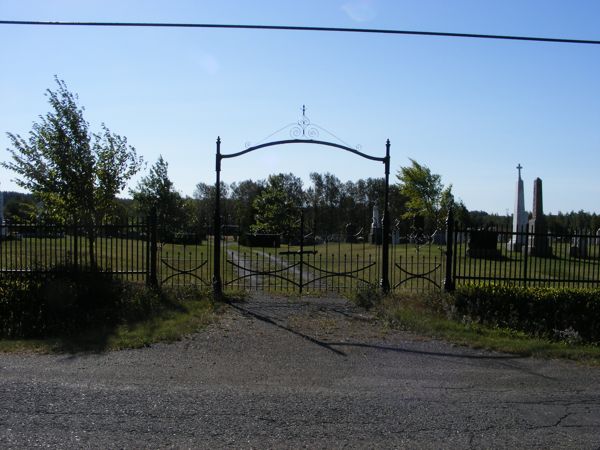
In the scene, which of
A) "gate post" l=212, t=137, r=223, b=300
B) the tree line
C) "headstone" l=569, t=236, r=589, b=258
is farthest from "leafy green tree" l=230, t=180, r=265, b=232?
"gate post" l=212, t=137, r=223, b=300

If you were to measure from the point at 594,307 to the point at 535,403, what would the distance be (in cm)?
522

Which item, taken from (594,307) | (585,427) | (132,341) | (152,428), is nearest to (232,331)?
(132,341)

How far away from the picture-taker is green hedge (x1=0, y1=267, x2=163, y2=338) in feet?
30.1

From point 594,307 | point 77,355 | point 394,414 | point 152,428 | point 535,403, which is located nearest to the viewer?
point 152,428

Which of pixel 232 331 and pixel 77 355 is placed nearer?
pixel 77 355

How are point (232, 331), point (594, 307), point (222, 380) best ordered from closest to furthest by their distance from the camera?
point (222, 380) → point (232, 331) → point (594, 307)

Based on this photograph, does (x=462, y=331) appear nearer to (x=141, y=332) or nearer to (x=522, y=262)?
(x=141, y=332)

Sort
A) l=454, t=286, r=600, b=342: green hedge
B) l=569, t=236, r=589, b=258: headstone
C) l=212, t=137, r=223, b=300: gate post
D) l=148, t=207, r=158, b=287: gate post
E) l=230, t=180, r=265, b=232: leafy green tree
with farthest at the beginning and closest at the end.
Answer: l=230, t=180, r=265, b=232: leafy green tree → l=569, t=236, r=589, b=258: headstone → l=212, t=137, r=223, b=300: gate post → l=148, t=207, r=158, b=287: gate post → l=454, t=286, r=600, b=342: green hedge

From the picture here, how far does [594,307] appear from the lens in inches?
402

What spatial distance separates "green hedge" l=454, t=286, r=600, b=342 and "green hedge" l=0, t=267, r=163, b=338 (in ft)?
19.8

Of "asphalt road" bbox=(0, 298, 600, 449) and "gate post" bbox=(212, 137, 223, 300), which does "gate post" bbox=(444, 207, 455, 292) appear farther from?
"gate post" bbox=(212, 137, 223, 300)

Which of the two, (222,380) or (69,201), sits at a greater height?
(69,201)

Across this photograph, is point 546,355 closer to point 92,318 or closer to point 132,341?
point 132,341

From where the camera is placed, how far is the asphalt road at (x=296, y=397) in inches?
191
